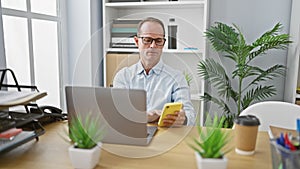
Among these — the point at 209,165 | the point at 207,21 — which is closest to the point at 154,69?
the point at 207,21

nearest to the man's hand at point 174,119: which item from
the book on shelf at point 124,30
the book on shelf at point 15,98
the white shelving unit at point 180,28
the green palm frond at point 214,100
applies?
the book on shelf at point 15,98

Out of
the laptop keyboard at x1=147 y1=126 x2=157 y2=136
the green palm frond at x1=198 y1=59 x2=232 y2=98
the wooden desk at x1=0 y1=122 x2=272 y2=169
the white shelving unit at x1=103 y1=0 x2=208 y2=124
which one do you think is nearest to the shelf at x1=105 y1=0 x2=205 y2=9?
the white shelving unit at x1=103 y1=0 x2=208 y2=124

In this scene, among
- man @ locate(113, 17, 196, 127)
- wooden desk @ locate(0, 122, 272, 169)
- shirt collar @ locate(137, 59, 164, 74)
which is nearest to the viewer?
wooden desk @ locate(0, 122, 272, 169)

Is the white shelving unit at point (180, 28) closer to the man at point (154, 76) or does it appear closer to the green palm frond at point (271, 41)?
the green palm frond at point (271, 41)

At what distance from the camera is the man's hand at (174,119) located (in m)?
1.29

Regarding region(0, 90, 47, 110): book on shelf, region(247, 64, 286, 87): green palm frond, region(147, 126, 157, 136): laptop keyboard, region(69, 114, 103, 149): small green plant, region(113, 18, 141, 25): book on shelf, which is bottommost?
region(147, 126, 157, 136): laptop keyboard

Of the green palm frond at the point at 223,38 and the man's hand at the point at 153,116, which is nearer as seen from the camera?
the man's hand at the point at 153,116

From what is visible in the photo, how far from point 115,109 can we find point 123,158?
17 centimetres

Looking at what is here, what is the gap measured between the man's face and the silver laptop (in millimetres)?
854

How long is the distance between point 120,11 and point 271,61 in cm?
153

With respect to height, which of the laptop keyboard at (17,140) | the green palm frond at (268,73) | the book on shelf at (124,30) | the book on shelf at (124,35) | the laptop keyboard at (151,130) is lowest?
the laptop keyboard at (151,130)

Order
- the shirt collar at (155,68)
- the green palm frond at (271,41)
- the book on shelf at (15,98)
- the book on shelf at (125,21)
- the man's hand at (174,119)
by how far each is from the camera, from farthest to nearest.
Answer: the book on shelf at (125,21), the green palm frond at (271,41), the shirt collar at (155,68), the man's hand at (174,119), the book on shelf at (15,98)

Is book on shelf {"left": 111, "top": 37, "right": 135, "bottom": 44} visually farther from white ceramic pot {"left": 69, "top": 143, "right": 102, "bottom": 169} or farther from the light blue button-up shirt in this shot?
white ceramic pot {"left": 69, "top": 143, "right": 102, "bottom": 169}

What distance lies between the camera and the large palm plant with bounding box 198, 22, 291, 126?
226cm
